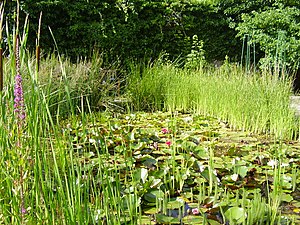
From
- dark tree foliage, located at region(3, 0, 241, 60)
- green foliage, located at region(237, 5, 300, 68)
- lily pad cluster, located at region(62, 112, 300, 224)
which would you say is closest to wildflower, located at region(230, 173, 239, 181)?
lily pad cluster, located at region(62, 112, 300, 224)

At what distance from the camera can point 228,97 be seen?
4.92m

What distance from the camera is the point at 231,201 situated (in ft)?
7.52

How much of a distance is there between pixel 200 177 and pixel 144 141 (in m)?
0.87

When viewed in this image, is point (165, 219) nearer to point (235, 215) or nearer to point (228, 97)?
point (235, 215)

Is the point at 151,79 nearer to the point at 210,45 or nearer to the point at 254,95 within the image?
the point at 254,95

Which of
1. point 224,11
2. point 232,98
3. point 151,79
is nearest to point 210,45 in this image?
point 224,11

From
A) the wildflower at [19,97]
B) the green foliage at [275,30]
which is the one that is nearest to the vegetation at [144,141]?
the wildflower at [19,97]

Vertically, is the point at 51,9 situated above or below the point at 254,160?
above

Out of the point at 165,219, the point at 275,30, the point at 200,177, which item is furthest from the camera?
the point at 275,30

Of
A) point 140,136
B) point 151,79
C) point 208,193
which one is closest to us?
point 208,193

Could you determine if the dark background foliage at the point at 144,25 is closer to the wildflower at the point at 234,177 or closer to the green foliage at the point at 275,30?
the green foliage at the point at 275,30

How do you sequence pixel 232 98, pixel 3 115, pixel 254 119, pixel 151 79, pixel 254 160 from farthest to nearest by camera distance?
pixel 151 79, pixel 232 98, pixel 254 119, pixel 254 160, pixel 3 115

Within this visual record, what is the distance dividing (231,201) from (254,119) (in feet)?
7.35

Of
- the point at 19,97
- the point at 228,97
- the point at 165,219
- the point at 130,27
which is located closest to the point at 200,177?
the point at 165,219
